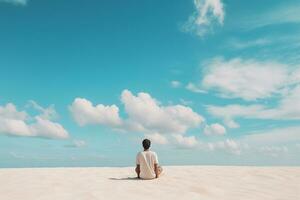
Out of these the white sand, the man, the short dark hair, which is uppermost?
the short dark hair

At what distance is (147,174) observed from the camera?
10.7 metres

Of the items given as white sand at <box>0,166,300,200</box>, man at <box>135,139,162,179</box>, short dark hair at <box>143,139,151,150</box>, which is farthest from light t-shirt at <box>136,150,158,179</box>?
white sand at <box>0,166,300,200</box>

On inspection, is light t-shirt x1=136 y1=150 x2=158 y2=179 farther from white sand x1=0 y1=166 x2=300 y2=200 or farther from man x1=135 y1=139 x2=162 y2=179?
white sand x1=0 y1=166 x2=300 y2=200

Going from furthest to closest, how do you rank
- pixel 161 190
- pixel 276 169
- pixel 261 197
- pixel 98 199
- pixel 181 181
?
pixel 276 169, pixel 181 181, pixel 161 190, pixel 261 197, pixel 98 199

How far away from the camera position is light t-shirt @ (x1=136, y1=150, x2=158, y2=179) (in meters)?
10.8

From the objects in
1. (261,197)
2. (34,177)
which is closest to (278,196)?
(261,197)

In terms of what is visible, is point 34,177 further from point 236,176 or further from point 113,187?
point 236,176

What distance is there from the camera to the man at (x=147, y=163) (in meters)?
10.8

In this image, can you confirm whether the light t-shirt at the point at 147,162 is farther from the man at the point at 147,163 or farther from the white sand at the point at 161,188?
the white sand at the point at 161,188

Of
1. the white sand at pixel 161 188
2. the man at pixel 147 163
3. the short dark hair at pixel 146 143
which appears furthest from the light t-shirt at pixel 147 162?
the white sand at pixel 161 188

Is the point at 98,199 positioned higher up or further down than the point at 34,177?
further down

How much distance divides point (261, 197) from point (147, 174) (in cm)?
363

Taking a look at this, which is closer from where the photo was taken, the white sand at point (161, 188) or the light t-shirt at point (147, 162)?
the white sand at point (161, 188)

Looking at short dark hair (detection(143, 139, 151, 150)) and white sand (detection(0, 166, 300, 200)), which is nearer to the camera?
white sand (detection(0, 166, 300, 200))
